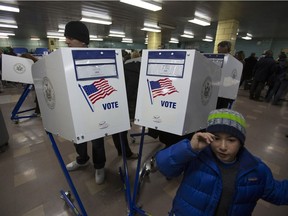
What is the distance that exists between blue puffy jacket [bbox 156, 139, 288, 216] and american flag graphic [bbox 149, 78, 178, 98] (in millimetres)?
323

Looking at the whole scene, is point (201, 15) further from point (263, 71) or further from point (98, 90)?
→ point (98, 90)

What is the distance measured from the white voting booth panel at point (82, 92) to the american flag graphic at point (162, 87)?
0.61ft

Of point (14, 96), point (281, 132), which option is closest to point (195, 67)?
point (281, 132)

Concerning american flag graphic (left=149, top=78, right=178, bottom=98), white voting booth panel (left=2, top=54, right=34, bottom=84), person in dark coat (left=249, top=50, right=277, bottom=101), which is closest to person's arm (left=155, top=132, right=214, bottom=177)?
american flag graphic (left=149, top=78, right=178, bottom=98)

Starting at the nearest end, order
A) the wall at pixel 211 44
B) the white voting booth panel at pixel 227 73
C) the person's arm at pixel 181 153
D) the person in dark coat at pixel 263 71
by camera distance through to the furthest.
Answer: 1. the person's arm at pixel 181 153
2. the white voting booth panel at pixel 227 73
3. the person in dark coat at pixel 263 71
4. the wall at pixel 211 44

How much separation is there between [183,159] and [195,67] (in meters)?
0.47

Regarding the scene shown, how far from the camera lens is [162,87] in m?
0.96

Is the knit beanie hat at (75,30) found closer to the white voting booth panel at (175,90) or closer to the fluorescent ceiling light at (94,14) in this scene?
the white voting booth panel at (175,90)

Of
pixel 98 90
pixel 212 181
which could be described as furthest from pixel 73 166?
pixel 212 181

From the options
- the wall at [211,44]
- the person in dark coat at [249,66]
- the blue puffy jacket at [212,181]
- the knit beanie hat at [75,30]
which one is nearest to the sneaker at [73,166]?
the knit beanie hat at [75,30]

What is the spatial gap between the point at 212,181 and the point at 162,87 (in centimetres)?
52

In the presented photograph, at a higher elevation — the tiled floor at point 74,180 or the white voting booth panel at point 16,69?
the white voting booth panel at point 16,69

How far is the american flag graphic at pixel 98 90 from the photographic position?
882 millimetres

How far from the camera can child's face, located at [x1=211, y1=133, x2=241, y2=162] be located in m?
0.71
